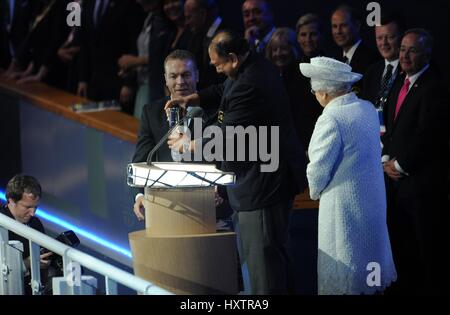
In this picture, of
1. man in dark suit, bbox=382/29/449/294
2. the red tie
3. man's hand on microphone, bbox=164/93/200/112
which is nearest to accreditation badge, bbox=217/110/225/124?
man's hand on microphone, bbox=164/93/200/112

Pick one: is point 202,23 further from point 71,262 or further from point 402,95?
point 71,262

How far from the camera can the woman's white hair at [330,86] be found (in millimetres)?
5926

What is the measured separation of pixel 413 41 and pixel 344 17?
2.30ft

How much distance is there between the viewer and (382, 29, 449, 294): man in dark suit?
7.05 meters

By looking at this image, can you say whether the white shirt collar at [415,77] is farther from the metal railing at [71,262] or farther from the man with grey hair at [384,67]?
the metal railing at [71,262]

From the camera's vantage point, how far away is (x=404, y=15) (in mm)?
8062

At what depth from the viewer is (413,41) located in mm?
7102

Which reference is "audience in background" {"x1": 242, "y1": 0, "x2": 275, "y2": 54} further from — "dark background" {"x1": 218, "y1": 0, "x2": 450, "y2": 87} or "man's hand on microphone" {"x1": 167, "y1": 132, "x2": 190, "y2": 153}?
"man's hand on microphone" {"x1": 167, "y1": 132, "x2": 190, "y2": 153}

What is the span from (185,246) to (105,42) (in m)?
4.28

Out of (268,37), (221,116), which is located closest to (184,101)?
(221,116)

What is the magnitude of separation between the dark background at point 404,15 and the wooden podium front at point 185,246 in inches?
95.7

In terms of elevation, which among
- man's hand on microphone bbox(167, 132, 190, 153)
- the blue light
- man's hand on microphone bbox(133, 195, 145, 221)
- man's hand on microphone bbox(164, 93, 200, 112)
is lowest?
the blue light

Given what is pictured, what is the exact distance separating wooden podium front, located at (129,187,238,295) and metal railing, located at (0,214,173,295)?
349 millimetres

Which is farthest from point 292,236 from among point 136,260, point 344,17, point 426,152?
point 136,260
